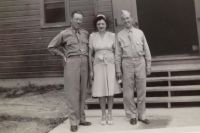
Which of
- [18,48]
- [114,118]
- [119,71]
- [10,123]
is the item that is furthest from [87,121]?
[18,48]

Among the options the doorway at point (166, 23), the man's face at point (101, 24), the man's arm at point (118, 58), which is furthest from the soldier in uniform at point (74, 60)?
the doorway at point (166, 23)

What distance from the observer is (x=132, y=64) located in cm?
555

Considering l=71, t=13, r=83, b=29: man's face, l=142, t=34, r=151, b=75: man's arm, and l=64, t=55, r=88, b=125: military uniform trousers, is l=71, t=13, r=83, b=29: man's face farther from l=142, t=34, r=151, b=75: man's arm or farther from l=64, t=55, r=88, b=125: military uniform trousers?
l=142, t=34, r=151, b=75: man's arm

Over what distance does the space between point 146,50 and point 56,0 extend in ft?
14.5

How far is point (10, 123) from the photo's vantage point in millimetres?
6387

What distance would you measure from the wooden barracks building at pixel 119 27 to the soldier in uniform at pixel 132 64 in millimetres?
1157

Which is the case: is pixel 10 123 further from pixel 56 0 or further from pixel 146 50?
pixel 56 0

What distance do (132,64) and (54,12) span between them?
4373mm

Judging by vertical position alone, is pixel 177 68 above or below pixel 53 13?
below

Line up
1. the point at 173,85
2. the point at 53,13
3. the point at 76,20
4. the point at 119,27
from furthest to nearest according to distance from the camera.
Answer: the point at 53,13
the point at 119,27
the point at 173,85
the point at 76,20

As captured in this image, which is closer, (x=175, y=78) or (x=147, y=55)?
(x=147, y=55)

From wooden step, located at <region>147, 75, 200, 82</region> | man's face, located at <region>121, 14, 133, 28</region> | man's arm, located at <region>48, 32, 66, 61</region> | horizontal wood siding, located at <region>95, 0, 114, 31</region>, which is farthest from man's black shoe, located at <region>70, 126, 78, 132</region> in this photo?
horizontal wood siding, located at <region>95, 0, 114, 31</region>

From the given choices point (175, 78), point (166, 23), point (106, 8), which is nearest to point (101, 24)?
point (175, 78)

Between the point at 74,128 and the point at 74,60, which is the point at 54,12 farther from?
the point at 74,128
